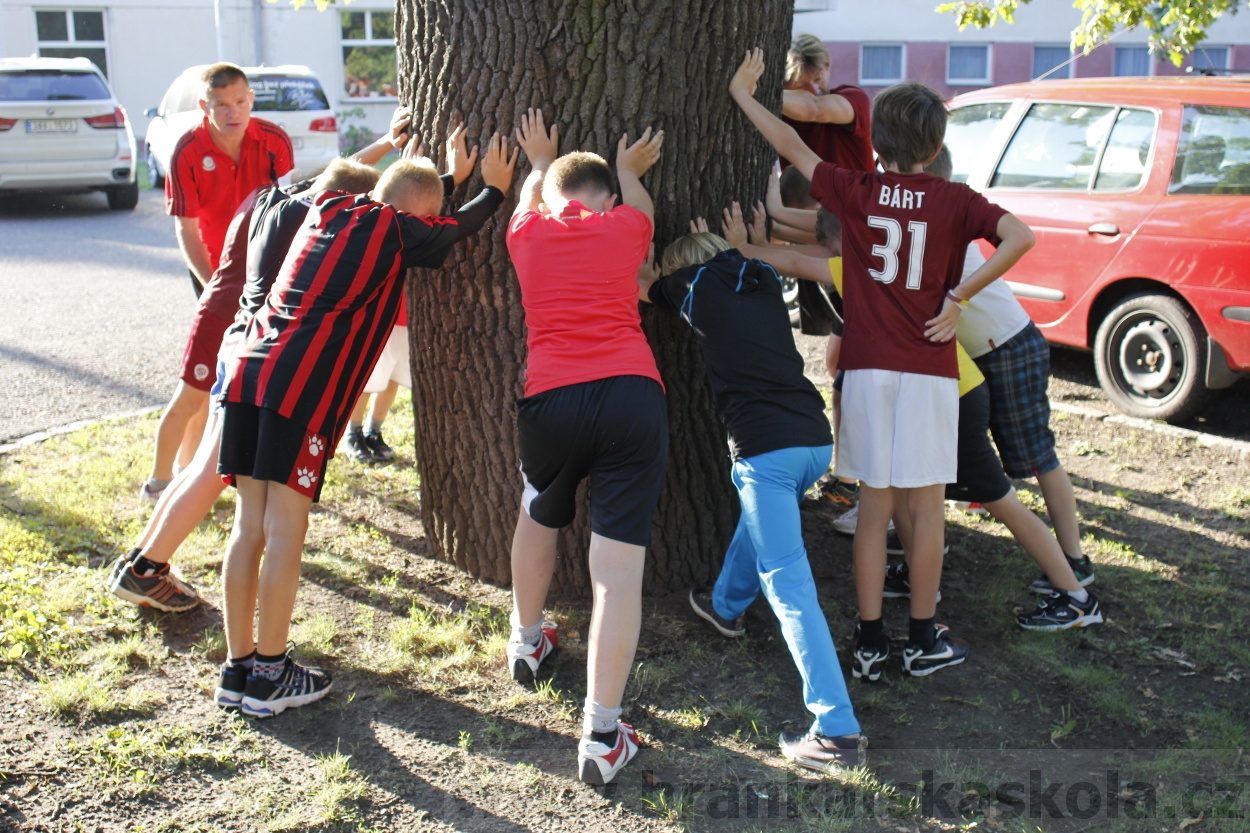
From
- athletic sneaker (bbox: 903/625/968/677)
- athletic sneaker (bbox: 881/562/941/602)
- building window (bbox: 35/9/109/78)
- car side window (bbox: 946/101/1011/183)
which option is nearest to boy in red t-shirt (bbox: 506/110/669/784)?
athletic sneaker (bbox: 903/625/968/677)

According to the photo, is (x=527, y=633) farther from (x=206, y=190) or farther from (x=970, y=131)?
(x=970, y=131)

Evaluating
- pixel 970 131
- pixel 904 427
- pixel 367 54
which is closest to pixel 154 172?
pixel 367 54

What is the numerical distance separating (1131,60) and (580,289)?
1025 inches

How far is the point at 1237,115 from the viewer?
5875 millimetres

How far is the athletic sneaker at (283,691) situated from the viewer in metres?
3.34

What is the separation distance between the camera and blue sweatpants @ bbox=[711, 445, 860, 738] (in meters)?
3.12

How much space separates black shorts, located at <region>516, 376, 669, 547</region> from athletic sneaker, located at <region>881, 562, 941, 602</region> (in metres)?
1.39

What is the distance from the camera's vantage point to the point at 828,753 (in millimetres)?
3098

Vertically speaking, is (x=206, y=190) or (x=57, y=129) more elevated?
(x=57, y=129)

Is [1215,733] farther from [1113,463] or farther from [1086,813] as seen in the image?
[1113,463]

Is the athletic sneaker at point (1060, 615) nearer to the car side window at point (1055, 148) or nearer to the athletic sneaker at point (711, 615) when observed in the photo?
the athletic sneaker at point (711, 615)

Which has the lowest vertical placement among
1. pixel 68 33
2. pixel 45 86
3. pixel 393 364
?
pixel 393 364

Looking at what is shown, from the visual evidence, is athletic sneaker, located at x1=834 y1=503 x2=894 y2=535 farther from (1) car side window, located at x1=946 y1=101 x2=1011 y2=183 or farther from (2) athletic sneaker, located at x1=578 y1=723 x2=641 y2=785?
(1) car side window, located at x1=946 y1=101 x2=1011 y2=183

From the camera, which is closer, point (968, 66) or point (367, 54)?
point (367, 54)
